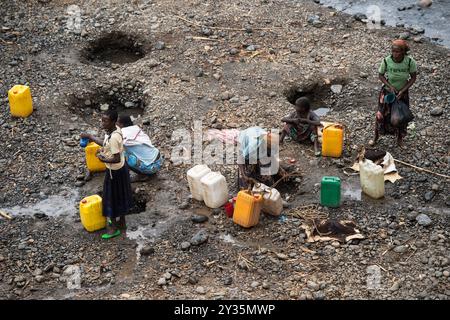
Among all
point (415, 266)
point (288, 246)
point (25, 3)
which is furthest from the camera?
point (25, 3)

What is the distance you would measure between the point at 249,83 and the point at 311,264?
3.60m

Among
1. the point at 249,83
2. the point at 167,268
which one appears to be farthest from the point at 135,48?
the point at 167,268

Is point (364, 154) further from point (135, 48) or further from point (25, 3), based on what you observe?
point (25, 3)

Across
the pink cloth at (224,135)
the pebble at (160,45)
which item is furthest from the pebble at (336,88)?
the pebble at (160,45)

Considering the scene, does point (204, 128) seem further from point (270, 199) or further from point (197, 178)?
point (270, 199)

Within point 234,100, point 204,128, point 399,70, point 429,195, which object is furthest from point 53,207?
point 399,70

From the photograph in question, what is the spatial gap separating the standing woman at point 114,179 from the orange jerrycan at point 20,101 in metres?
2.22

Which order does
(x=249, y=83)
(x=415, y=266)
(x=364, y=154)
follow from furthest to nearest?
(x=249, y=83) → (x=364, y=154) → (x=415, y=266)

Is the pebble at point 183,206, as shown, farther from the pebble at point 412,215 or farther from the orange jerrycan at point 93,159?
the pebble at point 412,215

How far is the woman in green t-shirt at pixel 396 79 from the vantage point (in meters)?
7.44

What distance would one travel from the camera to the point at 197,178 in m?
6.89

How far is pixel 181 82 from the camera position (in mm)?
9219

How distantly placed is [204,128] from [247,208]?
6.80 feet

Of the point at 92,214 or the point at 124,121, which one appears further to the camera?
the point at 124,121
